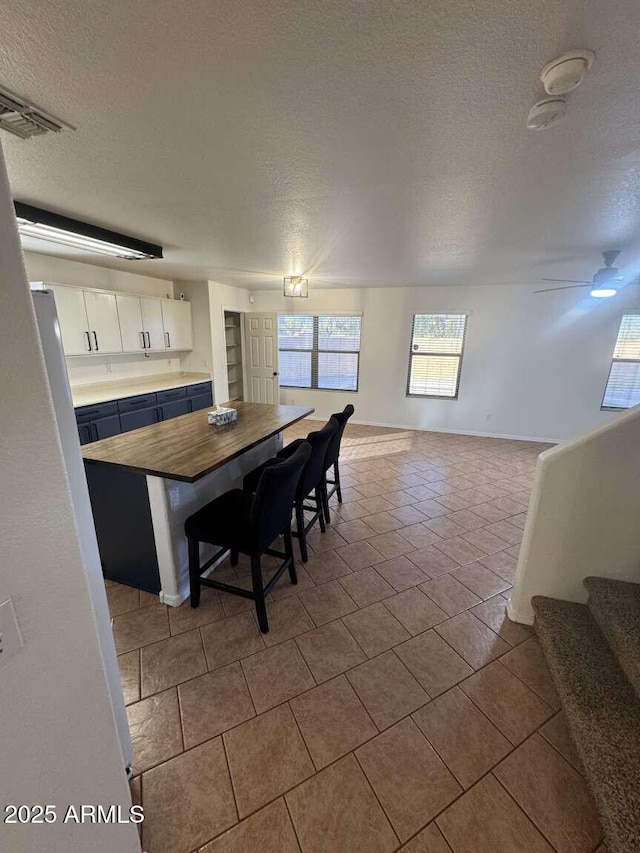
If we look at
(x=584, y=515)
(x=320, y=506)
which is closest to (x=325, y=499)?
(x=320, y=506)

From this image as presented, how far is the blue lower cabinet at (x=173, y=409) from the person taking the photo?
4609 millimetres

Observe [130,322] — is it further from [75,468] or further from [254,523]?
[75,468]

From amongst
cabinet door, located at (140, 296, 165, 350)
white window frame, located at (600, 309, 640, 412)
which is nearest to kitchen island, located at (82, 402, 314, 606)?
cabinet door, located at (140, 296, 165, 350)

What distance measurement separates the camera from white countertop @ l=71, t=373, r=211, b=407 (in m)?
3.86

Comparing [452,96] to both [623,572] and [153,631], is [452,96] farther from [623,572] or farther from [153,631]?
[153,631]

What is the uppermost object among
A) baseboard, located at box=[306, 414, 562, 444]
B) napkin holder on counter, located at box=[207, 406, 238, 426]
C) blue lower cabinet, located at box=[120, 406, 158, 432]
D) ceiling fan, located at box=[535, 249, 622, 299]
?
ceiling fan, located at box=[535, 249, 622, 299]

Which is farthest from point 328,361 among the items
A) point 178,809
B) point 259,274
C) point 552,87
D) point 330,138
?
point 178,809

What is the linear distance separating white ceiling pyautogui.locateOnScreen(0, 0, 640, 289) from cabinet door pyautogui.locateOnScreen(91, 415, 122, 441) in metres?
2.08

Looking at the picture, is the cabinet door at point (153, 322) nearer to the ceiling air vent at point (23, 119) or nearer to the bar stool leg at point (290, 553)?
the ceiling air vent at point (23, 119)

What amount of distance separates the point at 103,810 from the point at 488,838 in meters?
1.20

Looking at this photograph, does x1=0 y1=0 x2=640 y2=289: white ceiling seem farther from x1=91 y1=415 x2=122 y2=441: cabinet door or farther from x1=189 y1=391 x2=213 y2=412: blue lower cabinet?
x1=189 y1=391 x2=213 y2=412: blue lower cabinet

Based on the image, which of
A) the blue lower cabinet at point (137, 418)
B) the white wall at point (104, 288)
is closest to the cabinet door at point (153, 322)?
the white wall at point (104, 288)

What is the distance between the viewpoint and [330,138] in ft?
4.70

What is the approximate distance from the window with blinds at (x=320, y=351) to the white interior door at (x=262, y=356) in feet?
0.81
